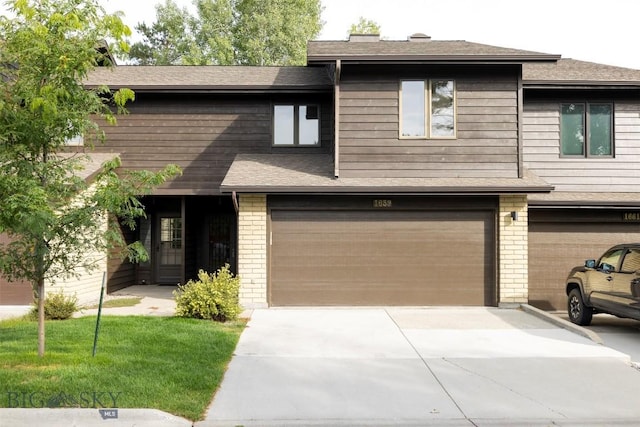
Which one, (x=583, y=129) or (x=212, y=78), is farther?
(x=212, y=78)

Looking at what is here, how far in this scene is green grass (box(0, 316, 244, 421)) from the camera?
543 cm

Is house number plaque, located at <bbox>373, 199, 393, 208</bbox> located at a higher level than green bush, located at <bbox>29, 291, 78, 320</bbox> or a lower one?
higher

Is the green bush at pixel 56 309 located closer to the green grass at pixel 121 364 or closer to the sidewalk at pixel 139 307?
the sidewalk at pixel 139 307

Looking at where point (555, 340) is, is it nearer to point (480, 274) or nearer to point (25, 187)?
point (480, 274)

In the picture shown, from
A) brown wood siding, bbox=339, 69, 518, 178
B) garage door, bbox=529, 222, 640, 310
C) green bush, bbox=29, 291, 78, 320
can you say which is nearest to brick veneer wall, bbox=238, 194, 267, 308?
brown wood siding, bbox=339, 69, 518, 178

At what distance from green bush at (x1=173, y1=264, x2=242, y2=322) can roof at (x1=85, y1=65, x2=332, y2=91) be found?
6.35m

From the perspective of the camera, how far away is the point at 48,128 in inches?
252

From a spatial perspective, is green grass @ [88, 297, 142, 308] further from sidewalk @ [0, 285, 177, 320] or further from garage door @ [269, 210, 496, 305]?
garage door @ [269, 210, 496, 305]

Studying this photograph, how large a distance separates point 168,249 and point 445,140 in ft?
31.7

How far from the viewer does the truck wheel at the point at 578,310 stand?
403 inches

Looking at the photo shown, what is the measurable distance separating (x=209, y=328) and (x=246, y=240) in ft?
10.2

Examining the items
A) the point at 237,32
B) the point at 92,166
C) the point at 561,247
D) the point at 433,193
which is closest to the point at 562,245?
the point at 561,247

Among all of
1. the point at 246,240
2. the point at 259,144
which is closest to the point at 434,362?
the point at 246,240

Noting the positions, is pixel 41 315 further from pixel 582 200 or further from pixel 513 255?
pixel 582 200
